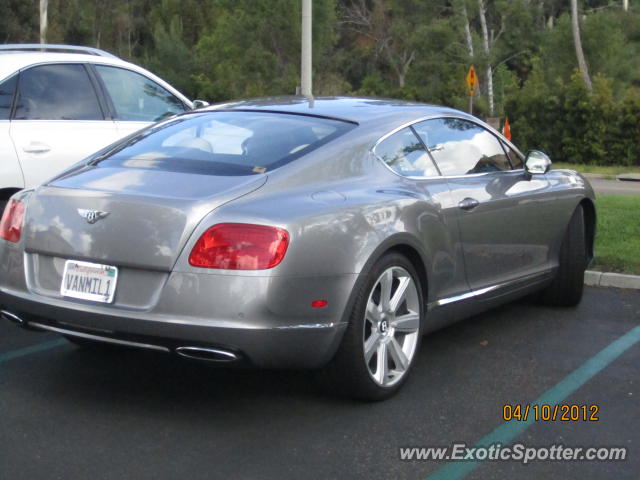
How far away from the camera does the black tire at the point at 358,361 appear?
459 cm

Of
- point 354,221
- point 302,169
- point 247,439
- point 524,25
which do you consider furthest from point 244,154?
point 524,25

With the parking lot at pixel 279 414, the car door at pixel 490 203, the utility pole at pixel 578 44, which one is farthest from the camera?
the utility pole at pixel 578 44

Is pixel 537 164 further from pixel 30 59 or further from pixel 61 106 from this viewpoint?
pixel 30 59

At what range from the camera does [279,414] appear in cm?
472

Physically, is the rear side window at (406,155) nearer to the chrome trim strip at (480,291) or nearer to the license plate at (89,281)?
the chrome trim strip at (480,291)

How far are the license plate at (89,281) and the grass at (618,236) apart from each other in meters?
4.91

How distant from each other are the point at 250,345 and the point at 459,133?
243 centimetres

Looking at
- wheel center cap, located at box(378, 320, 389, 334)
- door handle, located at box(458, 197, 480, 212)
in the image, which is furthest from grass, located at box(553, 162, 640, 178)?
wheel center cap, located at box(378, 320, 389, 334)

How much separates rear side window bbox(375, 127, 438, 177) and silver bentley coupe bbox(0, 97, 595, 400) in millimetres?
12

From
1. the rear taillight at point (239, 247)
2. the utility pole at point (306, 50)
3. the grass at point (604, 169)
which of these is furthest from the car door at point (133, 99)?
the grass at point (604, 169)

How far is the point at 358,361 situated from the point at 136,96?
454cm

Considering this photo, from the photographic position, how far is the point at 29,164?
7293 mm

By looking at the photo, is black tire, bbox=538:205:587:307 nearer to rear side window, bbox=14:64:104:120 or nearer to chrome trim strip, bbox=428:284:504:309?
chrome trim strip, bbox=428:284:504:309

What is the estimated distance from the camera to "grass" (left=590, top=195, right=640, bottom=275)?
8.20 m
